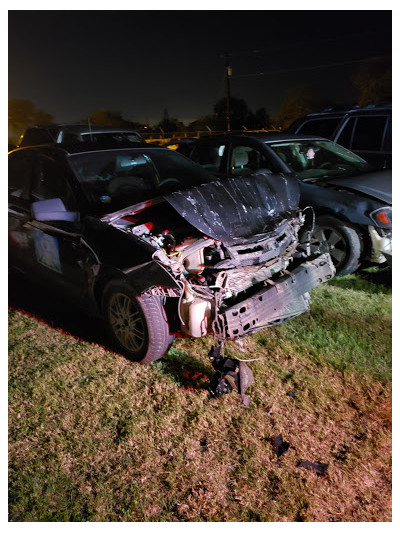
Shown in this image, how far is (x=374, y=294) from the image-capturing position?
12.9ft

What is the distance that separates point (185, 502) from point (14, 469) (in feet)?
3.57

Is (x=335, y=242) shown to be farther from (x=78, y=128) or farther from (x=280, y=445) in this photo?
(x=78, y=128)

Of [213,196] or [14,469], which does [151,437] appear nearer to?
[14,469]

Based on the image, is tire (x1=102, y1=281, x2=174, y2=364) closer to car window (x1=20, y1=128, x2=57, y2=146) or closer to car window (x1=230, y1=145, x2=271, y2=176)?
car window (x1=230, y1=145, x2=271, y2=176)

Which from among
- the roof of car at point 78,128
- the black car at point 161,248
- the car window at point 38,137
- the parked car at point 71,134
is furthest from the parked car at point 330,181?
the car window at point 38,137

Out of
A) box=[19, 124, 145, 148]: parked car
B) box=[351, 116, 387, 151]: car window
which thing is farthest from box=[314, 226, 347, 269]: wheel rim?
box=[19, 124, 145, 148]: parked car

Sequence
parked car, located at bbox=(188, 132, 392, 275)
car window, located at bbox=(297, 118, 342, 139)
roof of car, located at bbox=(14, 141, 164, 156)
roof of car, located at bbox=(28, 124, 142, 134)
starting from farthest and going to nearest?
roof of car, located at bbox=(28, 124, 142, 134) → car window, located at bbox=(297, 118, 342, 139) → parked car, located at bbox=(188, 132, 392, 275) → roof of car, located at bbox=(14, 141, 164, 156)

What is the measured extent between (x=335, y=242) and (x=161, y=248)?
239cm

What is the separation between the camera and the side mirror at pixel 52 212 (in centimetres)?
298

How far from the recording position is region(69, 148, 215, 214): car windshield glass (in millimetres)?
3184

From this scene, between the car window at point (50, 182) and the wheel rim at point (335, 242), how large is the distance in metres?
2.67

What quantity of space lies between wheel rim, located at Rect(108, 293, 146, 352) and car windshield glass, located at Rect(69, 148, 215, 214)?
0.74m

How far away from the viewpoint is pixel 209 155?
550cm
